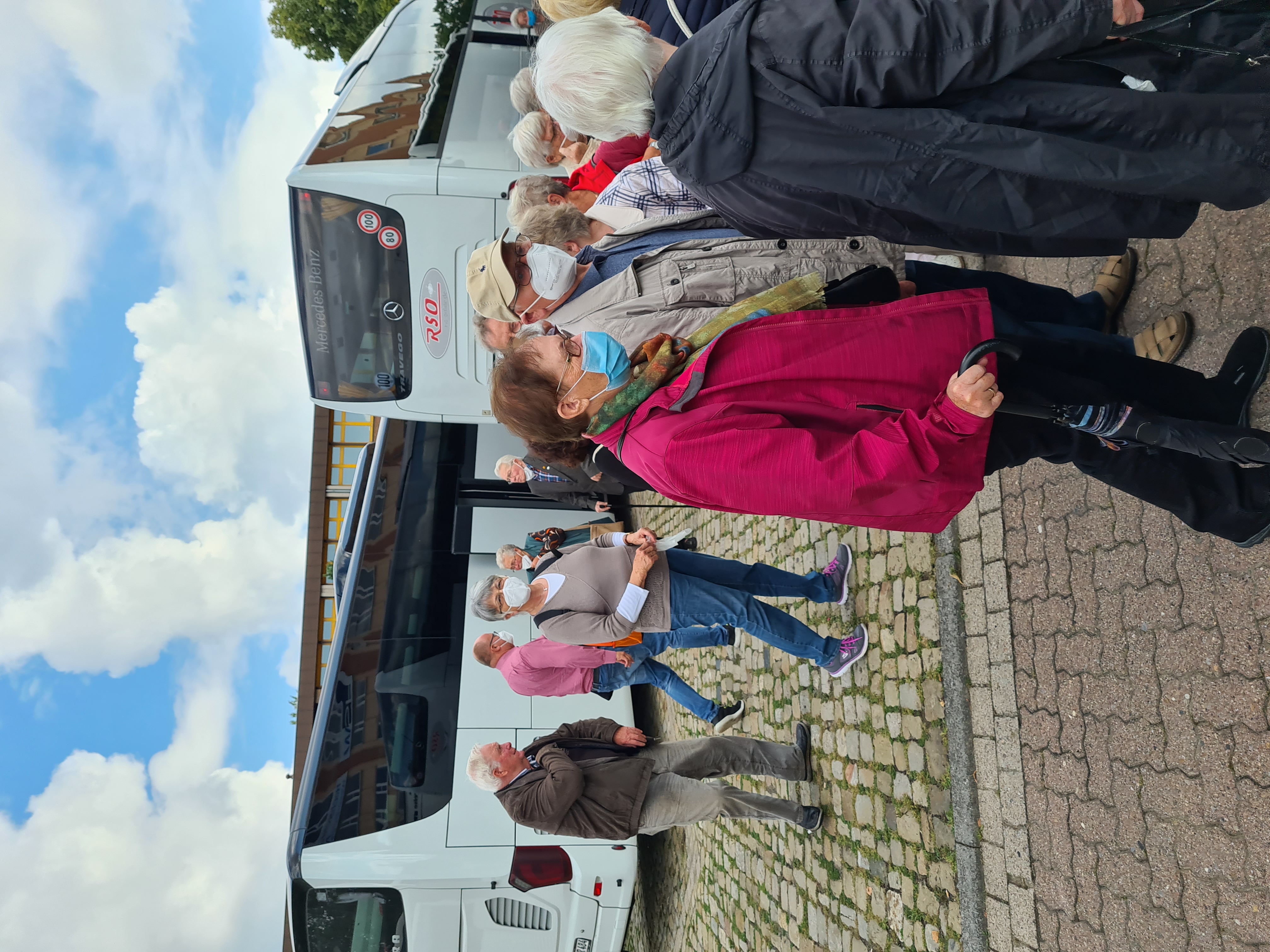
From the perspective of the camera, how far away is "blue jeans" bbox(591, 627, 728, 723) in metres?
5.79

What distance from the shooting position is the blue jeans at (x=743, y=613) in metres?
4.64

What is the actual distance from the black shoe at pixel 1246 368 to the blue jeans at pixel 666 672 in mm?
3696

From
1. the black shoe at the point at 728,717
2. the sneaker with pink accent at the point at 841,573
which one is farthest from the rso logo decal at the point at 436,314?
the black shoe at the point at 728,717

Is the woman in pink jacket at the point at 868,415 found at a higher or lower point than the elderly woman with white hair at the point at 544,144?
lower

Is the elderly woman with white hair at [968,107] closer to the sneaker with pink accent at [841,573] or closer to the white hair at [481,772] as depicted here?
the sneaker with pink accent at [841,573]

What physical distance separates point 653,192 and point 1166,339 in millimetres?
2125

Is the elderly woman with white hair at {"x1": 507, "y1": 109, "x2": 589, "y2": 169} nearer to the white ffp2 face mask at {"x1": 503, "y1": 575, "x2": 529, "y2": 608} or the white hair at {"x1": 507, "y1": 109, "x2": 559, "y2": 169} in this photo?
the white hair at {"x1": 507, "y1": 109, "x2": 559, "y2": 169}

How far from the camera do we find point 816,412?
7.97ft

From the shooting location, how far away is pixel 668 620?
15.0 ft

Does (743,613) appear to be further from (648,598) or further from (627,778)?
(627,778)

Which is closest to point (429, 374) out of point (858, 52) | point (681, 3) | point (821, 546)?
point (821, 546)

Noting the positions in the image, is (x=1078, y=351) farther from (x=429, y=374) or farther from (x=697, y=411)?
(x=429, y=374)

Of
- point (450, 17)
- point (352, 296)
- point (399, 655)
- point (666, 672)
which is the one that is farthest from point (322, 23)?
point (666, 672)

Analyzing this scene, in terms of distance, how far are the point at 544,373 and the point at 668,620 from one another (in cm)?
225
